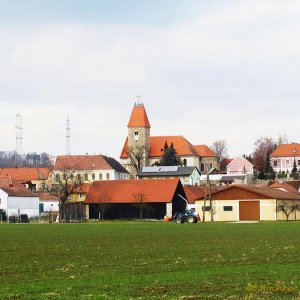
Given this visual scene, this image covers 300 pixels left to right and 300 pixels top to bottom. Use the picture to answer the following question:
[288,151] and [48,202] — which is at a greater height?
[288,151]

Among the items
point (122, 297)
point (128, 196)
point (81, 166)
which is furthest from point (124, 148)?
point (122, 297)

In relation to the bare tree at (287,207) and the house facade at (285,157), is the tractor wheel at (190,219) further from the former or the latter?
the house facade at (285,157)

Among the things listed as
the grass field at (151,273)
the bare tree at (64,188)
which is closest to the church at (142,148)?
the bare tree at (64,188)

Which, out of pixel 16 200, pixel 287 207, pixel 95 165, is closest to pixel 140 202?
Result: pixel 287 207

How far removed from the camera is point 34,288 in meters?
16.0

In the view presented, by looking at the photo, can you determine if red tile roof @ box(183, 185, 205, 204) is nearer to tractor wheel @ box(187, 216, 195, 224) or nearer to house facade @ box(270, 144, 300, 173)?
tractor wheel @ box(187, 216, 195, 224)

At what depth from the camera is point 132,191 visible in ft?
346

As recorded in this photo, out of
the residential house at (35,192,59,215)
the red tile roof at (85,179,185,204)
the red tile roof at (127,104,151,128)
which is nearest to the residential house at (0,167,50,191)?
the red tile roof at (127,104,151,128)

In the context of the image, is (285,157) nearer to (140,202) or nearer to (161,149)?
(161,149)

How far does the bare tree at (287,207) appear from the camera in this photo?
91.0 metres

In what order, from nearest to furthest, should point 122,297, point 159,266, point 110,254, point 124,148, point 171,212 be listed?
point 122,297
point 159,266
point 110,254
point 171,212
point 124,148

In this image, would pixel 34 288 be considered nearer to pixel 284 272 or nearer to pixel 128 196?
pixel 284 272

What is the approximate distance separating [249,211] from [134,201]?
18.5 metres

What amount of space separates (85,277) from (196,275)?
2725 mm
